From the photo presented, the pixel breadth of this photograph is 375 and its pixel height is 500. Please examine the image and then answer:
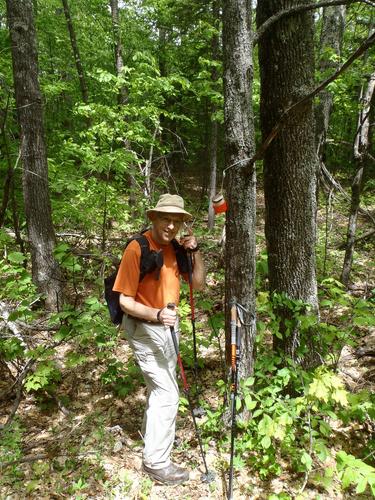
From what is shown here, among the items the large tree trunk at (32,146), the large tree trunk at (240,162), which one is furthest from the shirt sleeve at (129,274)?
the large tree trunk at (32,146)

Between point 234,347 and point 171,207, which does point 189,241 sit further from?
point 234,347

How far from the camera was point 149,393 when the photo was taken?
10.8 feet

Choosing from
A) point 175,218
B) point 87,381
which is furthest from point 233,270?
point 87,381

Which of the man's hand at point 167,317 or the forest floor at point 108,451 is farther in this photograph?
the forest floor at point 108,451

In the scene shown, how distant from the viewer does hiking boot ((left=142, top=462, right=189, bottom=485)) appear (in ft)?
10.4

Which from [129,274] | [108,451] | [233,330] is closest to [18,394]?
[108,451]

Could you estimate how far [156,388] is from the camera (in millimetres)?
3223

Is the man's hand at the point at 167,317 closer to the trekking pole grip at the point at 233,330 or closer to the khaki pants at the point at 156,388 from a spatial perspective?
the khaki pants at the point at 156,388

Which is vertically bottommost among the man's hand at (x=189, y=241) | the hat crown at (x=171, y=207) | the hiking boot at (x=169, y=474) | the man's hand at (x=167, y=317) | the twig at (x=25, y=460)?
the hiking boot at (x=169, y=474)

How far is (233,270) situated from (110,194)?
4458 millimetres

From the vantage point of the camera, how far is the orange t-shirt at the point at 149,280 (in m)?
2.96

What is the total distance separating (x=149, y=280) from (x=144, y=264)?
0.66 feet

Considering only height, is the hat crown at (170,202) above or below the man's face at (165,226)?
above

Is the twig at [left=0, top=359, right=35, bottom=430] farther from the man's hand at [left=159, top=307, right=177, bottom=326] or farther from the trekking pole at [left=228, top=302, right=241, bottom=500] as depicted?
the trekking pole at [left=228, top=302, right=241, bottom=500]
